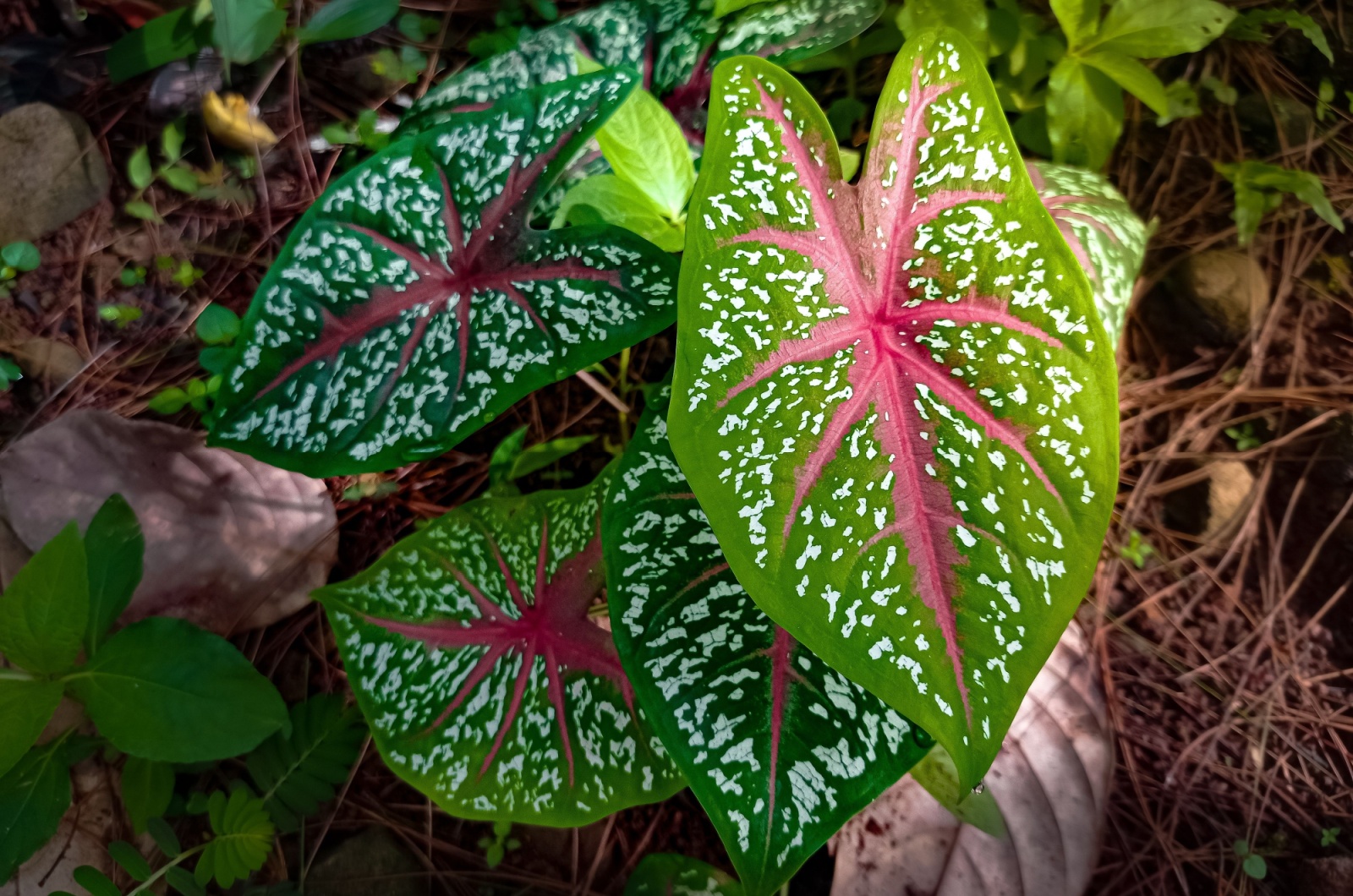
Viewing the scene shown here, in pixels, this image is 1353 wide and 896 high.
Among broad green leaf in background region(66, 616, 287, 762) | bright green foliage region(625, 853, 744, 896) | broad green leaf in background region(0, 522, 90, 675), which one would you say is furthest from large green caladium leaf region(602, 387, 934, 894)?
broad green leaf in background region(0, 522, 90, 675)

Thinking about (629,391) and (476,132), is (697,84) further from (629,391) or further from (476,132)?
(629,391)

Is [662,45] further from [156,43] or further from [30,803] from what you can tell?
[30,803]

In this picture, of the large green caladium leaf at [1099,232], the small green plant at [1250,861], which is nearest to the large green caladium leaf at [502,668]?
the large green caladium leaf at [1099,232]

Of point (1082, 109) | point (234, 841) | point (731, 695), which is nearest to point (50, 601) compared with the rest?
point (234, 841)

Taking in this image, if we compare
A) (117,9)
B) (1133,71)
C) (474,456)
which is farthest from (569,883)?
(117,9)

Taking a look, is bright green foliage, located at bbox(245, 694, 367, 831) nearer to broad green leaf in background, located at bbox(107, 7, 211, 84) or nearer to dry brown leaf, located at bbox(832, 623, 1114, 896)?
dry brown leaf, located at bbox(832, 623, 1114, 896)
